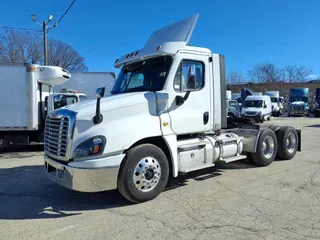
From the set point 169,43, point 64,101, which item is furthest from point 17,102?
point 169,43

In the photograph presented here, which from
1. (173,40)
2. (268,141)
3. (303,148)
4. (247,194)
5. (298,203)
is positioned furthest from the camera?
(303,148)

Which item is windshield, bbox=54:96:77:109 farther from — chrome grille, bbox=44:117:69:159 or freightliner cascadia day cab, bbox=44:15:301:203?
chrome grille, bbox=44:117:69:159

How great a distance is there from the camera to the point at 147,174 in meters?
4.95

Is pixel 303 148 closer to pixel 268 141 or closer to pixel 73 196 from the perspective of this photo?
pixel 268 141

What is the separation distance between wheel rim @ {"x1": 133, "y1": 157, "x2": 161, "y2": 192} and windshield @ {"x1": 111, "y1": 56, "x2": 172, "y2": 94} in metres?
1.40

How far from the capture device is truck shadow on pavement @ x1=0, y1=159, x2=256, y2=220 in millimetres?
4695

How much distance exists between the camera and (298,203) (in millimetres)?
4840

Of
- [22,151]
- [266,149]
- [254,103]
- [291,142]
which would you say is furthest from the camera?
[254,103]

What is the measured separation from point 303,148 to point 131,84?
7.65 meters

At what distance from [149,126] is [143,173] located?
0.82m

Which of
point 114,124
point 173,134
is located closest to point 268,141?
point 173,134

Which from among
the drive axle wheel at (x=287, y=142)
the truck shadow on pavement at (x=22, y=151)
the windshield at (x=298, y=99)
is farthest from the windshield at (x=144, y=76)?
the windshield at (x=298, y=99)

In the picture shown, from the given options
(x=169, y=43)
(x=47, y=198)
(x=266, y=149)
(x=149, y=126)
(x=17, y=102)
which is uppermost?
(x=169, y=43)

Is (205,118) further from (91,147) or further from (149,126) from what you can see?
(91,147)
